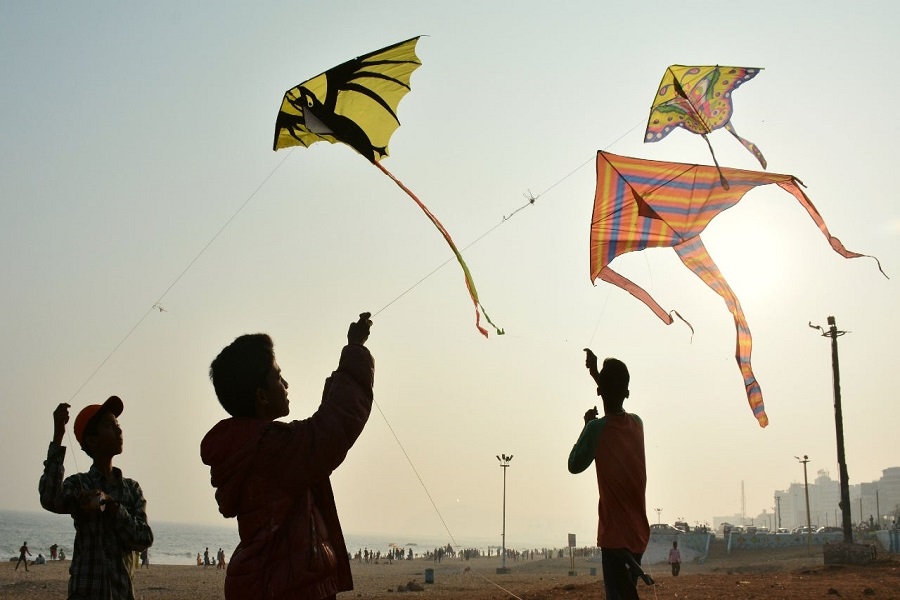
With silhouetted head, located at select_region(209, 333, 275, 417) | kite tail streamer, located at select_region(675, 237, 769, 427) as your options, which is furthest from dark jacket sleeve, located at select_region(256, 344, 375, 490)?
kite tail streamer, located at select_region(675, 237, 769, 427)

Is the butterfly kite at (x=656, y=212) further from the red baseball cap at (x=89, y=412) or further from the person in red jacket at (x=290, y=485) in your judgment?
the person in red jacket at (x=290, y=485)

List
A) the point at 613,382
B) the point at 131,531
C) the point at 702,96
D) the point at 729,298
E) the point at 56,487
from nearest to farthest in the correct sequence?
1. the point at 56,487
2. the point at 131,531
3. the point at 613,382
4. the point at 729,298
5. the point at 702,96

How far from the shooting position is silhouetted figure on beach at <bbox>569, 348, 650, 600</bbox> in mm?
4902

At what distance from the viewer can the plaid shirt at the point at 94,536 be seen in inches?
159

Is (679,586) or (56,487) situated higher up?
(56,487)

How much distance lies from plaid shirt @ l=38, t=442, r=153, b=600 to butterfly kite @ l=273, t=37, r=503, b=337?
272cm

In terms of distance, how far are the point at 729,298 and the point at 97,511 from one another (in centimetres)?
597

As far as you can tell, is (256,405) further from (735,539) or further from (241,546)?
(735,539)

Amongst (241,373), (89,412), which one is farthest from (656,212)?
(241,373)

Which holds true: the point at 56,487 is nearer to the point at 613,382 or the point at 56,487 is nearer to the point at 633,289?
the point at 613,382

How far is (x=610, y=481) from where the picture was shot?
5000 mm

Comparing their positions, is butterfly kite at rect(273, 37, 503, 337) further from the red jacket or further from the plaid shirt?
the red jacket

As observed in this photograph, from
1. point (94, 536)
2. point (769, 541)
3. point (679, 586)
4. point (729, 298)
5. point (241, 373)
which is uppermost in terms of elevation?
point (729, 298)

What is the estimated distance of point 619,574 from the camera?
4.91 metres
